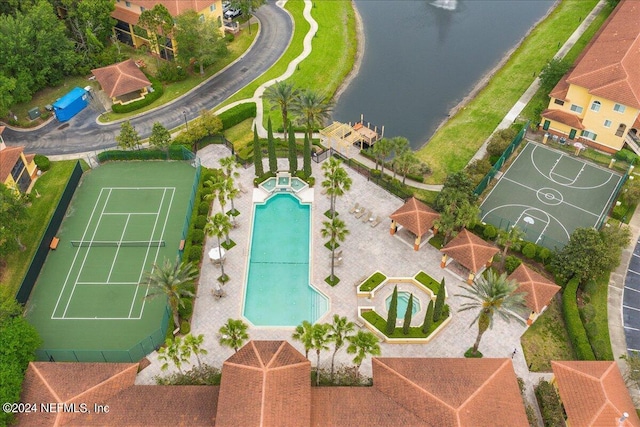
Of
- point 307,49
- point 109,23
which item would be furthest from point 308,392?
point 109,23

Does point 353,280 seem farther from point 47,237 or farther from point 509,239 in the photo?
point 47,237

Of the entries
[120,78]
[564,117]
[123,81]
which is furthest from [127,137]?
[564,117]

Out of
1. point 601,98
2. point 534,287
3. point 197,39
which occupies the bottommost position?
point 534,287

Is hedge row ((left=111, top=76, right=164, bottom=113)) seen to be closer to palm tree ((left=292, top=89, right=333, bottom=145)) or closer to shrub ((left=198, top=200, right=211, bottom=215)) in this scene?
palm tree ((left=292, top=89, right=333, bottom=145))

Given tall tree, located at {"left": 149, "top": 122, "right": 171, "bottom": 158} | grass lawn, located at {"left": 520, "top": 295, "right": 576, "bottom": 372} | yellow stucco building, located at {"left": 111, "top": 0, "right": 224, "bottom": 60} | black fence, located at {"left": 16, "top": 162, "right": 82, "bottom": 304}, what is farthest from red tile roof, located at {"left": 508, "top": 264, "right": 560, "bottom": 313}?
yellow stucco building, located at {"left": 111, "top": 0, "right": 224, "bottom": 60}

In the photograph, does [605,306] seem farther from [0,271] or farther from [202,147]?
[0,271]

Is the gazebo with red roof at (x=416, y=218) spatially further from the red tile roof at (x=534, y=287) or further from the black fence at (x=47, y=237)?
the black fence at (x=47, y=237)
